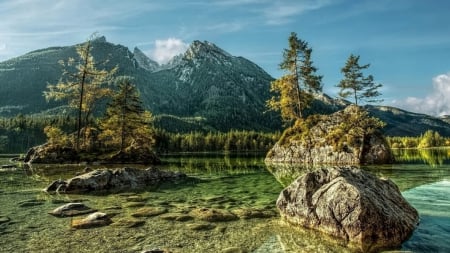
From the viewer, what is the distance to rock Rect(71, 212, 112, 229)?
14.3 metres

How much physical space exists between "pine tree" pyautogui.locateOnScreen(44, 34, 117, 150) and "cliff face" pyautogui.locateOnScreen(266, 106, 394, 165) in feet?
117

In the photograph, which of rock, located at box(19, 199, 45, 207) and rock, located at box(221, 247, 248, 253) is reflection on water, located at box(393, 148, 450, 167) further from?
rock, located at box(19, 199, 45, 207)

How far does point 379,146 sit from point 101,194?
47.0m

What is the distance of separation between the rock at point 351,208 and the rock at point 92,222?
8.21 m

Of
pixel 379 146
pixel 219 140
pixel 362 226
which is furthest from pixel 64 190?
pixel 219 140

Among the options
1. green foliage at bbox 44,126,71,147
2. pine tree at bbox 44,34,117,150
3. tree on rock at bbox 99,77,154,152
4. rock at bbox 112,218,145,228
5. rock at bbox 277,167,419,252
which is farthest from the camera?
tree on rock at bbox 99,77,154,152

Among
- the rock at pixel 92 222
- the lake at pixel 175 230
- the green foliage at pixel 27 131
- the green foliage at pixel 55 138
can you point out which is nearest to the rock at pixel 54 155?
the green foliage at pixel 55 138

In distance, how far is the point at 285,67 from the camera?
68.4 meters

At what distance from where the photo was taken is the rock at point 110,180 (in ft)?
82.8

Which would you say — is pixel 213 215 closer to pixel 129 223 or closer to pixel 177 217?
pixel 177 217

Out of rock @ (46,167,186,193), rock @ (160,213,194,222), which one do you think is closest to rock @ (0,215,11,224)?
rock @ (160,213,194,222)

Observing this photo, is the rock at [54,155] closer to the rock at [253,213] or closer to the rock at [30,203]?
the rock at [30,203]

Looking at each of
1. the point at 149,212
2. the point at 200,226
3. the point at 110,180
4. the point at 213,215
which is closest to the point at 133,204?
the point at 149,212

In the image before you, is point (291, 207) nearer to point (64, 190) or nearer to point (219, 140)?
point (64, 190)
